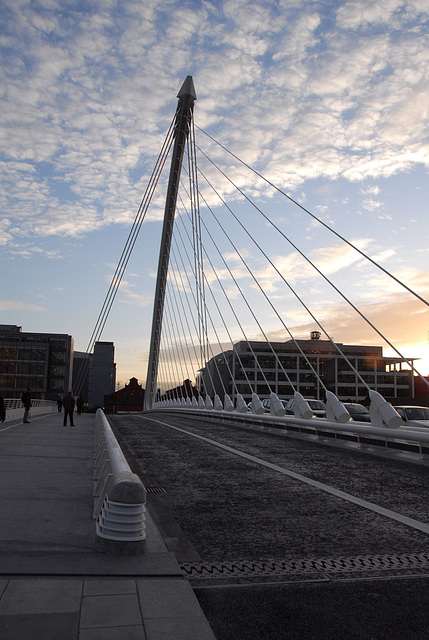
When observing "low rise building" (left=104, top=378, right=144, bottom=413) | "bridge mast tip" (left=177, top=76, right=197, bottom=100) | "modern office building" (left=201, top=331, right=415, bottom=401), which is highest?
"bridge mast tip" (left=177, top=76, right=197, bottom=100)

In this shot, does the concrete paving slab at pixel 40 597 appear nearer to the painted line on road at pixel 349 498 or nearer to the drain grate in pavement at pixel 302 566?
the drain grate in pavement at pixel 302 566

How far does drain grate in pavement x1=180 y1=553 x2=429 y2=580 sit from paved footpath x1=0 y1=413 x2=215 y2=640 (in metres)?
0.23

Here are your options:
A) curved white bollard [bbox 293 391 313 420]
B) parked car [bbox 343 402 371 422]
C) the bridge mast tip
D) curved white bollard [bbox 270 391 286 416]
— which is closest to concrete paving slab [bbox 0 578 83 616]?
curved white bollard [bbox 293 391 313 420]

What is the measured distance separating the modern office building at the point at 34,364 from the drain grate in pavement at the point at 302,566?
100.0 m

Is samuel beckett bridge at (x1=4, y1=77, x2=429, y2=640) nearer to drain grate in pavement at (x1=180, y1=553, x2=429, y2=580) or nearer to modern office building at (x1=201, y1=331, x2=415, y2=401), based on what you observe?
drain grate in pavement at (x1=180, y1=553, x2=429, y2=580)

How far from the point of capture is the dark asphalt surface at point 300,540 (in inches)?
136

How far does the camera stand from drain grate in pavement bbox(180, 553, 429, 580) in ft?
14.2

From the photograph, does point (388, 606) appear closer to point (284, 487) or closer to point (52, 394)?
point (284, 487)

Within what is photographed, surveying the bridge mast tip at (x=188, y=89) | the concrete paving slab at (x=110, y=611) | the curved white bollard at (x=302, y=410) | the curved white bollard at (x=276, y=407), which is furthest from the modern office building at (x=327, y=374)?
the concrete paving slab at (x=110, y=611)

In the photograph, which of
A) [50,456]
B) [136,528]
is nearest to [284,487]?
[136,528]

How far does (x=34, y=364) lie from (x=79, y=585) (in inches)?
4136

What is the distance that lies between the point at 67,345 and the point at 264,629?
10985cm

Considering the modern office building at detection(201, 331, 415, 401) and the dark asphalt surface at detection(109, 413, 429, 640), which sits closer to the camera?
the dark asphalt surface at detection(109, 413, 429, 640)

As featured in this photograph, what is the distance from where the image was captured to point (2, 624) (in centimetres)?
312
